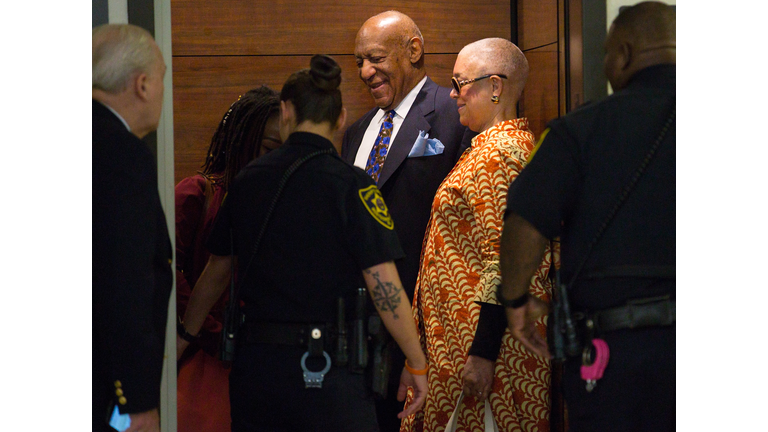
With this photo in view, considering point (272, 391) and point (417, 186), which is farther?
point (417, 186)

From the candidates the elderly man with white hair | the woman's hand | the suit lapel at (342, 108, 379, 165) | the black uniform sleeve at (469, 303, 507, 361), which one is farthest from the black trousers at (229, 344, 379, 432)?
the suit lapel at (342, 108, 379, 165)

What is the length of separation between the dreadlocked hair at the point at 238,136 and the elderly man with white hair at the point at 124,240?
47 cm

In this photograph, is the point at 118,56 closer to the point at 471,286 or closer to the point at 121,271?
the point at 121,271

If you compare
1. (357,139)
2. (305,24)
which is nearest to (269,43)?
(305,24)

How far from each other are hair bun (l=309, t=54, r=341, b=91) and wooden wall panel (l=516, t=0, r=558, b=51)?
64 cm

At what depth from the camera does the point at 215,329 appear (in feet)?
6.33

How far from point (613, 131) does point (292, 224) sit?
71 centimetres

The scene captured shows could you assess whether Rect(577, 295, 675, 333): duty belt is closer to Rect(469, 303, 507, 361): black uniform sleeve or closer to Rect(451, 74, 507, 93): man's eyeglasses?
Rect(469, 303, 507, 361): black uniform sleeve

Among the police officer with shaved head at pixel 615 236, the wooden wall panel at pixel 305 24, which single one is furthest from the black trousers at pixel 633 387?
the wooden wall panel at pixel 305 24

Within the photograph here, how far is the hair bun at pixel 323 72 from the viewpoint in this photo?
1.61 m

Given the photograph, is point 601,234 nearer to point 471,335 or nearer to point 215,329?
point 471,335
